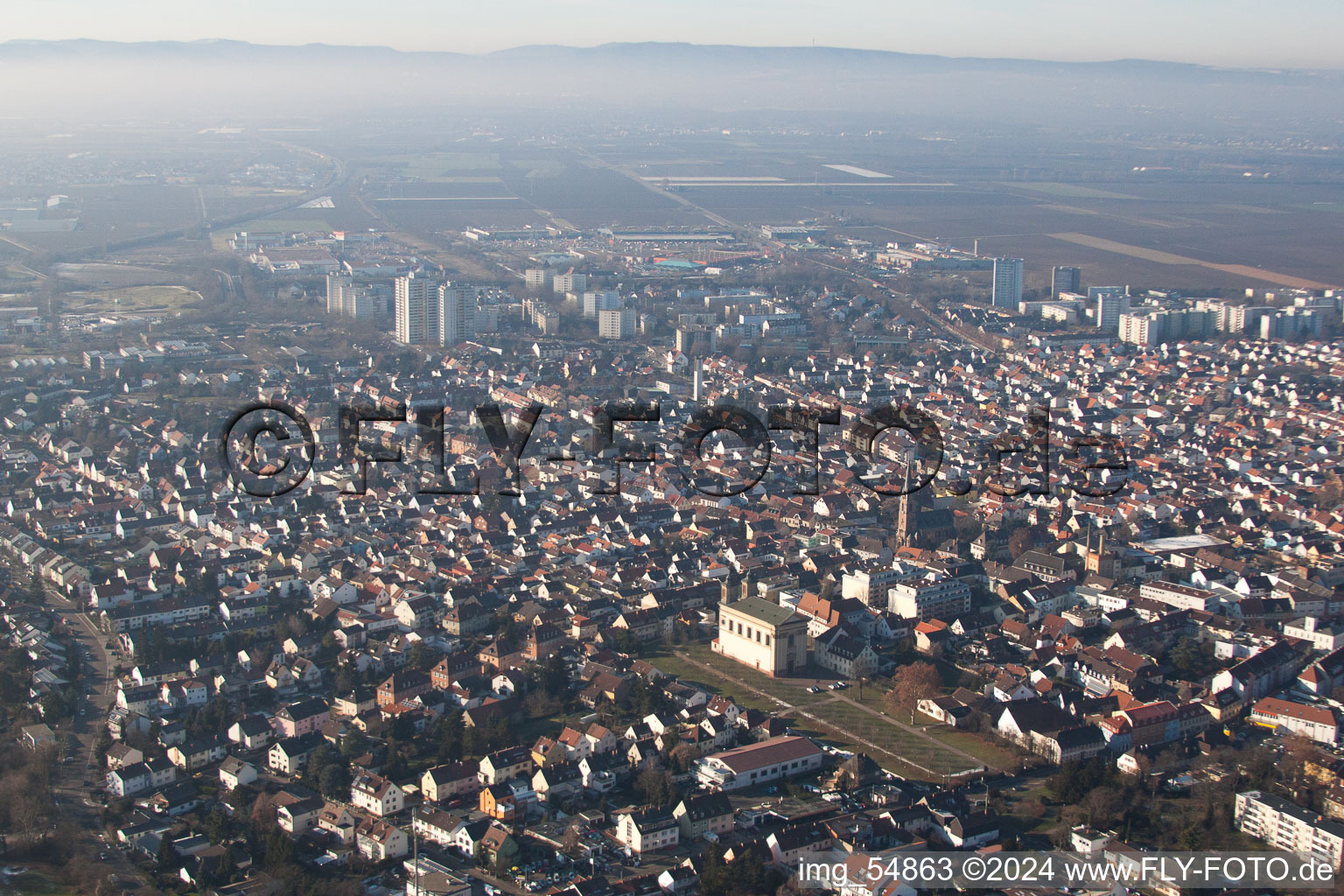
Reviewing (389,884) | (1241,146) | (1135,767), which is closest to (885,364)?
(1135,767)

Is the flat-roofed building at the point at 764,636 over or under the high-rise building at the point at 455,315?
under

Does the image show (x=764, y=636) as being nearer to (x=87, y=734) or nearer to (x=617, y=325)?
(x=87, y=734)

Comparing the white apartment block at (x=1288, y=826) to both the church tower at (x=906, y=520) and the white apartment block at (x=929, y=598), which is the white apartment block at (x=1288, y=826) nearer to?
the white apartment block at (x=929, y=598)

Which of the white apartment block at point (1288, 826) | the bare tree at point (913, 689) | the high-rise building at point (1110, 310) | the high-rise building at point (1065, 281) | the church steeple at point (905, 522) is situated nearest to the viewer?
the white apartment block at point (1288, 826)

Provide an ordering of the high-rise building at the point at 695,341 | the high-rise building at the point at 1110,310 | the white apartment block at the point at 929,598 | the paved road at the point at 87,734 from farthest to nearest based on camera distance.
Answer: the high-rise building at the point at 1110,310
the high-rise building at the point at 695,341
the white apartment block at the point at 929,598
the paved road at the point at 87,734

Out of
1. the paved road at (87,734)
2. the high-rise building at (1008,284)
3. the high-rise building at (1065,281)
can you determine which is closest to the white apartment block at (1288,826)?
the paved road at (87,734)

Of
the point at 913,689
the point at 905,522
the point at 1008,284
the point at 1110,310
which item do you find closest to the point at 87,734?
the point at 913,689

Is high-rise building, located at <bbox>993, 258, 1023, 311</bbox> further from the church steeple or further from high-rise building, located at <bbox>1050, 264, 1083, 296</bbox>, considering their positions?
A: the church steeple
